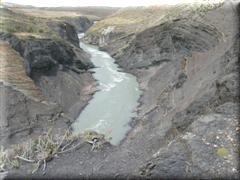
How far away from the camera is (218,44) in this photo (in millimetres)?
43312

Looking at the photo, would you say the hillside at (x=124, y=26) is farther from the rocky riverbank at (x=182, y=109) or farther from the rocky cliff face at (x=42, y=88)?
the rocky cliff face at (x=42, y=88)

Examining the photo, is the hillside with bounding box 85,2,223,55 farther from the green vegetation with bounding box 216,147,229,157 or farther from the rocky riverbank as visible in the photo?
the green vegetation with bounding box 216,147,229,157

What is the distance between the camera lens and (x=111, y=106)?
4794cm

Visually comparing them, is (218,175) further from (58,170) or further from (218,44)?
(218,44)

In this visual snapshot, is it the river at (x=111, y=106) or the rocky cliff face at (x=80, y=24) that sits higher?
the river at (x=111, y=106)

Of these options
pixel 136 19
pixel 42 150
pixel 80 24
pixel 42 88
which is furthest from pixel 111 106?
pixel 80 24

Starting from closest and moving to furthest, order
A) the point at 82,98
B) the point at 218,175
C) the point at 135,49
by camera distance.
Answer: the point at 218,175, the point at 82,98, the point at 135,49

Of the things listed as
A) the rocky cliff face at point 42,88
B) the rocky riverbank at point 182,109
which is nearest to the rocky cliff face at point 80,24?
the rocky cliff face at point 42,88

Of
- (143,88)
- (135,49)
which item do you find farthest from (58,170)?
(135,49)

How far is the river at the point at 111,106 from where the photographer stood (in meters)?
40.5

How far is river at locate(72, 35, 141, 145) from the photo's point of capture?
4052cm

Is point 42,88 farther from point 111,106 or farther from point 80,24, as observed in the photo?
point 80,24

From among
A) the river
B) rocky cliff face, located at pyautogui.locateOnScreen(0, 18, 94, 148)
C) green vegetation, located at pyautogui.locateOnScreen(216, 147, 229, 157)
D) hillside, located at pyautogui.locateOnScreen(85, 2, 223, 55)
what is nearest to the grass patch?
the river

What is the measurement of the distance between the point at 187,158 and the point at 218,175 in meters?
1.83
